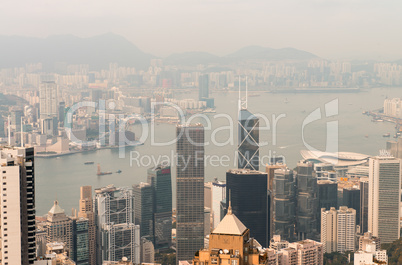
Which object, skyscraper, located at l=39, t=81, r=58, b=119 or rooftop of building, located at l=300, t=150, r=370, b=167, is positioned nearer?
skyscraper, located at l=39, t=81, r=58, b=119

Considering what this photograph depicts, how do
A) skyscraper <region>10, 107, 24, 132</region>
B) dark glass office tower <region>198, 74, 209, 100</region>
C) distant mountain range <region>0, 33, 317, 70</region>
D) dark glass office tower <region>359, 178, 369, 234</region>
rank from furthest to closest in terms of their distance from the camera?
dark glass office tower <region>198, 74, 209, 100</region>, distant mountain range <region>0, 33, 317, 70</region>, dark glass office tower <region>359, 178, 369, 234</region>, skyscraper <region>10, 107, 24, 132</region>

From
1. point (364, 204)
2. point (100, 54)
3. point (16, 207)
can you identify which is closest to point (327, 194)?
point (364, 204)

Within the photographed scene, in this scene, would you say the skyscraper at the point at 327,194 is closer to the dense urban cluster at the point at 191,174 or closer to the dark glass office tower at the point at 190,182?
the dense urban cluster at the point at 191,174

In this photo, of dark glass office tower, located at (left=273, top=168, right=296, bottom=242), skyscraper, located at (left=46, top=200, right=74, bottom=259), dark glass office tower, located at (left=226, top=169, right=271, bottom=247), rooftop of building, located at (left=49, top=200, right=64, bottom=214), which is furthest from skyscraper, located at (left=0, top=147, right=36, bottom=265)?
dark glass office tower, located at (left=273, top=168, right=296, bottom=242)

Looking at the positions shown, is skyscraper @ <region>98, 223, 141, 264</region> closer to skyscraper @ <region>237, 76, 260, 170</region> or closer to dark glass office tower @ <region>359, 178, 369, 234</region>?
skyscraper @ <region>237, 76, 260, 170</region>

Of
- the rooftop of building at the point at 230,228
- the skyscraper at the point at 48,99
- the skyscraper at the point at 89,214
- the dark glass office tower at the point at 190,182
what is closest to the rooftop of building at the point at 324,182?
the dark glass office tower at the point at 190,182

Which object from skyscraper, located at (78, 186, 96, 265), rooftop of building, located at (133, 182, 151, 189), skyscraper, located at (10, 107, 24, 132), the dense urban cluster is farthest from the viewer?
rooftop of building, located at (133, 182, 151, 189)

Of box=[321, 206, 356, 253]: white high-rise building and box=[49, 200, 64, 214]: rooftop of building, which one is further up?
box=[49, 200, 64, 214]: rooftop of building

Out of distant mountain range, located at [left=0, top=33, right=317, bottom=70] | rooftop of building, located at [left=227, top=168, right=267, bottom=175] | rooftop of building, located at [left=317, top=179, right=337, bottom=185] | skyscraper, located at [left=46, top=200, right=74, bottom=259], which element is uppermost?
distant mountain range, located at [left=0, top=33, right=317, bottom=70]
